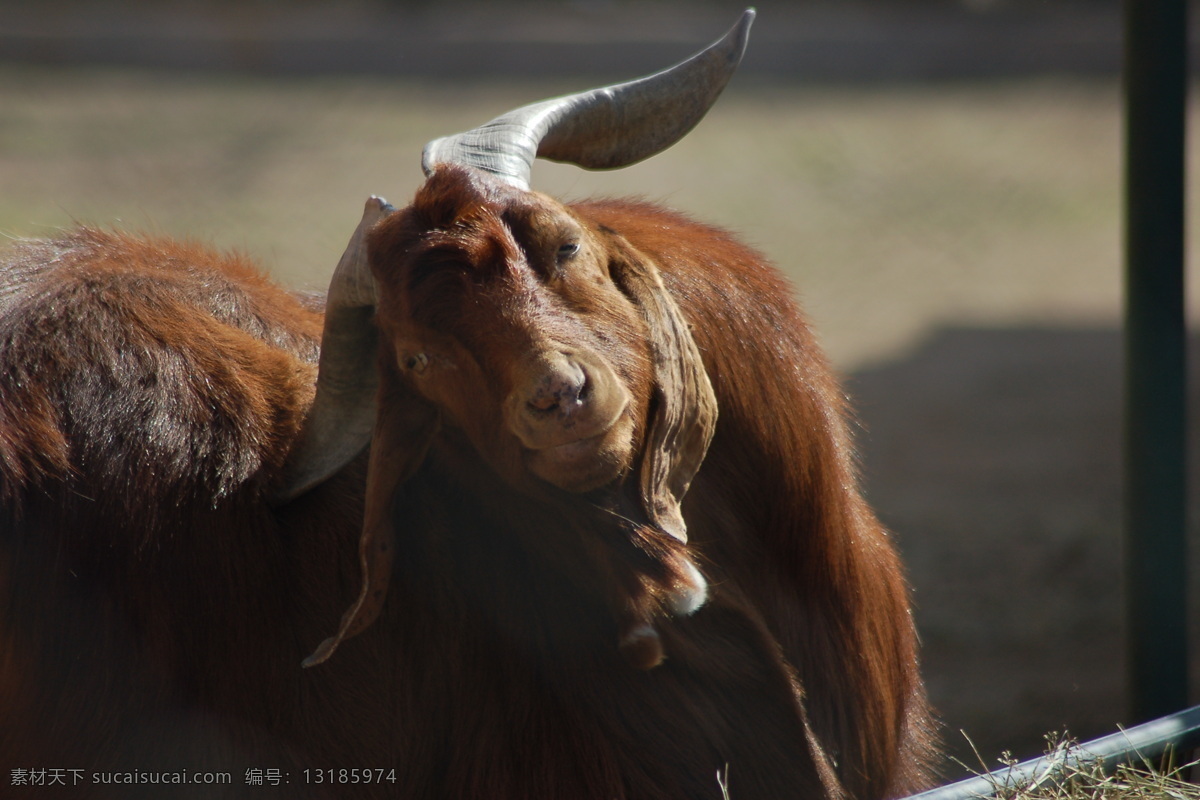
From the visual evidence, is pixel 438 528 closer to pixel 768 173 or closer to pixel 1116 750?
pixel 1116 750

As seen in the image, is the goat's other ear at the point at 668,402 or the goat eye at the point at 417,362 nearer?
the goat eye at the point at 417,362

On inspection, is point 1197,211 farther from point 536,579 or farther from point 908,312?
point 536,579

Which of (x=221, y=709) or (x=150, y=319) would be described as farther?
(x=150, y=319)

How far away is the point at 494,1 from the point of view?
53.1 ft

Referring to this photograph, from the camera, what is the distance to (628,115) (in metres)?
2.82

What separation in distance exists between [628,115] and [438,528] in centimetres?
107

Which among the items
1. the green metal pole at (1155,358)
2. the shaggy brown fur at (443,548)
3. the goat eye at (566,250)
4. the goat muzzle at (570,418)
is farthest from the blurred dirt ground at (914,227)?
the goat muzzle at (570,418)

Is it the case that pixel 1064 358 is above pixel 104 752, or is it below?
below

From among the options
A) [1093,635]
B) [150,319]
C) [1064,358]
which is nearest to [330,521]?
[150,319]

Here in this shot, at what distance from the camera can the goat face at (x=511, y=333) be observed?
2273mm

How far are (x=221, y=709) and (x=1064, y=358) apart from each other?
7.26 m

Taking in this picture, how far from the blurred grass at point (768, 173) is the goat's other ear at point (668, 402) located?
6.10m

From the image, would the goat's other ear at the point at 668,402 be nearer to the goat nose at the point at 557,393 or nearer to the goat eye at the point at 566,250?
the goat eye at the point at 566,250

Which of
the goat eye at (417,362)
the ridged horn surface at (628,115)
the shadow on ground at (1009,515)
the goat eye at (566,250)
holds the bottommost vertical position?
the shadow on ground at (1009,515)
